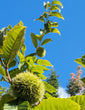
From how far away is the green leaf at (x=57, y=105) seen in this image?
3.01 ft

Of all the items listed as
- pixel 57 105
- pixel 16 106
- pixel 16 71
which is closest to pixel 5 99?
pixel 16 106

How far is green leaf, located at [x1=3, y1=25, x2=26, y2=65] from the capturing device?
86cm

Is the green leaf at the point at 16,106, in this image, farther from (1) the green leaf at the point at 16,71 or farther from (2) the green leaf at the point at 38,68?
(2) the green leaf at the point at 38,68

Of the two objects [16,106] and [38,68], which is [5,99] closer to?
[16,106]

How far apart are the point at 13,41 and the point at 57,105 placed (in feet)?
1.46

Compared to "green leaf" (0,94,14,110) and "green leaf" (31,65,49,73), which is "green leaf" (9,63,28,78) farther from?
"green leaf" (0,94,14,110)

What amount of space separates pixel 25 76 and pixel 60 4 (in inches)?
57.9

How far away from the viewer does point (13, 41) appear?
0.90 m

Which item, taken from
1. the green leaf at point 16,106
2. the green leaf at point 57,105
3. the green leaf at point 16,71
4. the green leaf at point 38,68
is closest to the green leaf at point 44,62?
Answer: the green leaf at point 38,68

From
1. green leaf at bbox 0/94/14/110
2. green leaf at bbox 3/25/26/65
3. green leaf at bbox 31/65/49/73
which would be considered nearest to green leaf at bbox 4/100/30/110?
green leaf at bbox 0/94/14/110

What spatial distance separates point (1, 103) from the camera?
0.92 meters

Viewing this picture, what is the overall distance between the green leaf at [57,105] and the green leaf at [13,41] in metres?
0.33

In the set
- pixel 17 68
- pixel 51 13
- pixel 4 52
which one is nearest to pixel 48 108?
pixel 4 52

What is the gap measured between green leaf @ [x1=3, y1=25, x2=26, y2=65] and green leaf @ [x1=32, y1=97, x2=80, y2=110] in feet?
1.09
